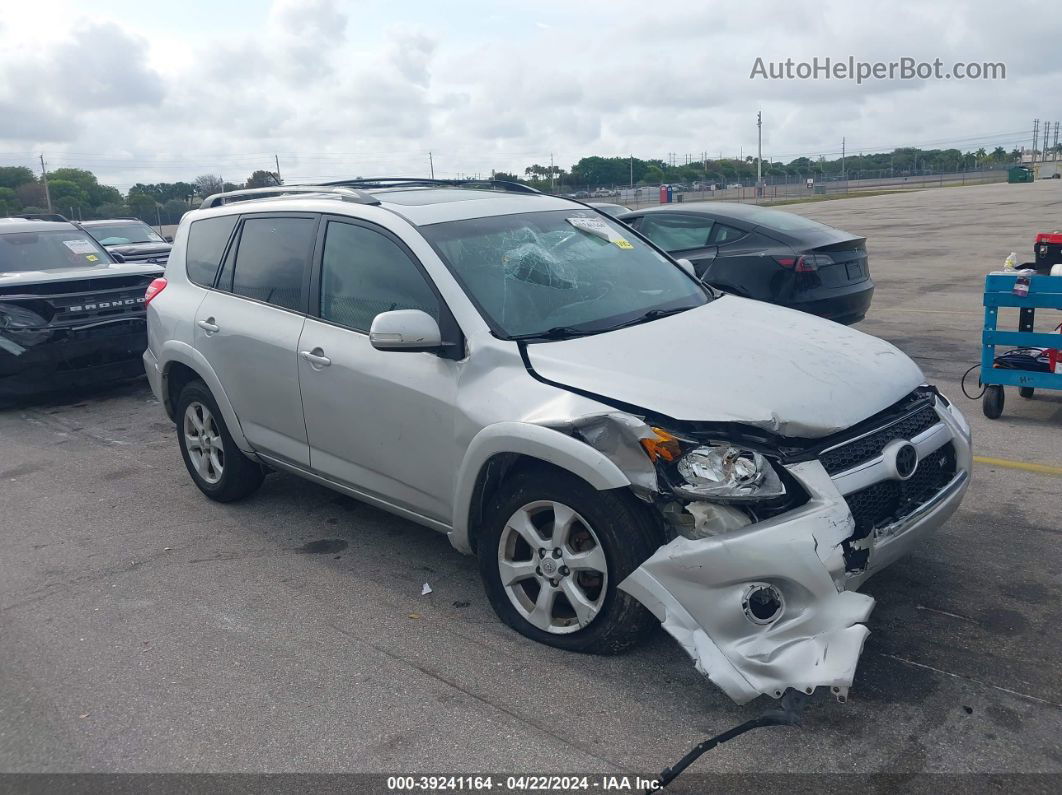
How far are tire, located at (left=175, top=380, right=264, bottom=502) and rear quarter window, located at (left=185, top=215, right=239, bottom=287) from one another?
662mm

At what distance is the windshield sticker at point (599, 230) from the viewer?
4965 mm

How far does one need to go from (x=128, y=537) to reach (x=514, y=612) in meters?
2.68

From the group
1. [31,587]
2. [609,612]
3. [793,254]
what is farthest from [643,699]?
[793,254]

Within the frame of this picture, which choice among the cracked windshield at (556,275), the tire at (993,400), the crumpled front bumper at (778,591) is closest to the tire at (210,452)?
the cracked windshield at (556,275)

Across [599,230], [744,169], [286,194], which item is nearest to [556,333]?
[599,230]

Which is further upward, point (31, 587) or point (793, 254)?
point (793, 254)

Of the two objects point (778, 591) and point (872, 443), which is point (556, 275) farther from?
point (778, 591)

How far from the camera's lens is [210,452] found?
5758 mm

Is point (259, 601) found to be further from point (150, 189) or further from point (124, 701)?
point (150, 189)

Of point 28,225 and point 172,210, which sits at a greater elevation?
point 172,210

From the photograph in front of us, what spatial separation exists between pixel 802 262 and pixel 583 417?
5599 millimetres

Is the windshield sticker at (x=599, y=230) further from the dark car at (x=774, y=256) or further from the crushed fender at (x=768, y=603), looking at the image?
the dark car at (x=774, y=256)

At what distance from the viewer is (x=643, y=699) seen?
11.2ft

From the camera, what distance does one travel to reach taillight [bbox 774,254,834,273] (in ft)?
27.6
